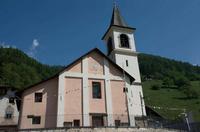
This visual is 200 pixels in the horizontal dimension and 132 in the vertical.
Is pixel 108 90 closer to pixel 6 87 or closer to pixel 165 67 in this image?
pixel 6 87

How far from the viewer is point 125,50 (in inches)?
1372

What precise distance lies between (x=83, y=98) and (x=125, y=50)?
12.5 metres

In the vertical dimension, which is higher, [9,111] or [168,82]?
[168,82]

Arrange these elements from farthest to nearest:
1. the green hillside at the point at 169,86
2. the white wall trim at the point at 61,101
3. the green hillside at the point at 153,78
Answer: the green hillside at the point at 169,86, the green hillside at the point at 153,78, the white wall trim at the point at 61,101

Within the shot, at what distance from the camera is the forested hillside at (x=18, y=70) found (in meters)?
→ 61.3

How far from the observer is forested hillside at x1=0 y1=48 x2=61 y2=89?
6128cm

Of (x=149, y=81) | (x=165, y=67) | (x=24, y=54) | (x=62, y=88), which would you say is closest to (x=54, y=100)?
(x=62, y=88)

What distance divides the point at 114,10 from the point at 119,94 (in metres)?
20.1

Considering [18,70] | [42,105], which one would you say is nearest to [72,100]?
[42,105]

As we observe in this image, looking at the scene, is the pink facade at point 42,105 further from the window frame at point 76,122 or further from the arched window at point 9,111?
the arched window at point 9,111

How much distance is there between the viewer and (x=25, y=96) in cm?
2494

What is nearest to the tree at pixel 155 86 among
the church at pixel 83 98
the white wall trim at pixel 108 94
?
the church at pixel 83 98

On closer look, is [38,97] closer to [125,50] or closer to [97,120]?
[97,120]

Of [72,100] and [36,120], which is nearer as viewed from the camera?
[36,120]
